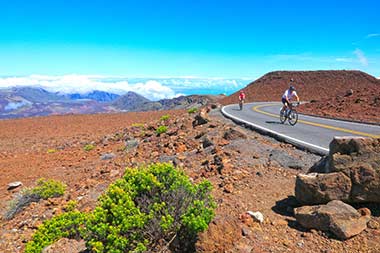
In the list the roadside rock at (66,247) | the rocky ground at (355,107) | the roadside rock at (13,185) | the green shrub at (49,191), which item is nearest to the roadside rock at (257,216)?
the roadside rock at (66,247)

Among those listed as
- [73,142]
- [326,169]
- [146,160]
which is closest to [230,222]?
[326,169]

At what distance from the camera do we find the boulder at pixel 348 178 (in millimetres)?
4406

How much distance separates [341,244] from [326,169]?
139 centimetres

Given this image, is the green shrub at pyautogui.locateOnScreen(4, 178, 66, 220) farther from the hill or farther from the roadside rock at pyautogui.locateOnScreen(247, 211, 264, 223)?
the hill

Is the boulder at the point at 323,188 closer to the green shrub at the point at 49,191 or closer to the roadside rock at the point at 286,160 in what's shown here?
the roadside rock at the point at 286,160

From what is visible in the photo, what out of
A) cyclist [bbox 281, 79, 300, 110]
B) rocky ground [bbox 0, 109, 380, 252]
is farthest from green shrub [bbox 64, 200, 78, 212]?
cyclist [bbox 281, 79, 300, 110]

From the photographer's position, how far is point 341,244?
3.94 m

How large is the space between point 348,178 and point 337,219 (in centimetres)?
75

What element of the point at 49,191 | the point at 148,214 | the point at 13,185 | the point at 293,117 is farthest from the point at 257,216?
the point at 293,117

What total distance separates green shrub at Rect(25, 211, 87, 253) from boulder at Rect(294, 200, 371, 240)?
383 cm

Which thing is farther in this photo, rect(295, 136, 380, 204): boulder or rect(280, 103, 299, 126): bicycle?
rect(280, 103, 299, 126): bicycle

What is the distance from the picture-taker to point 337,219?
4.08m

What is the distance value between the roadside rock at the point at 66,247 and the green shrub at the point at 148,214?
39.5 inches

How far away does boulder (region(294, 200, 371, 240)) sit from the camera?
4016mm
